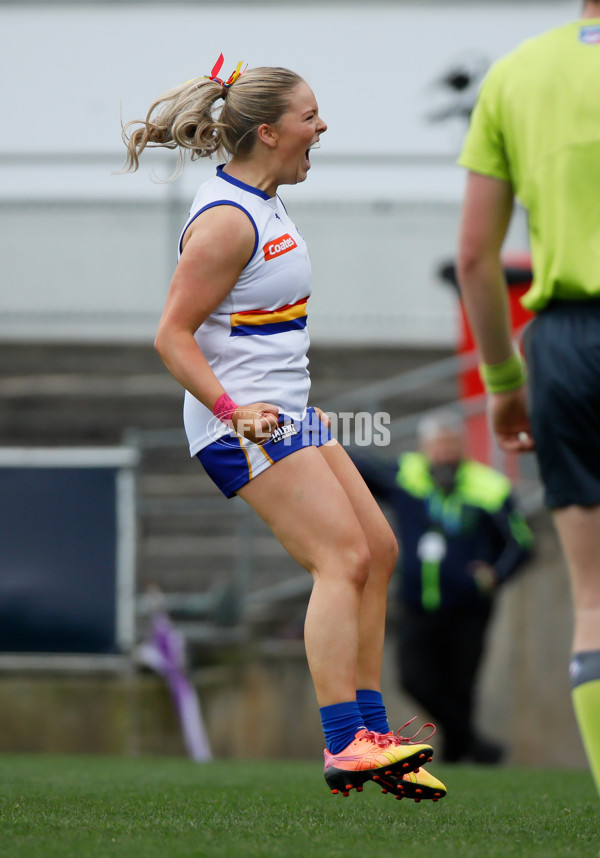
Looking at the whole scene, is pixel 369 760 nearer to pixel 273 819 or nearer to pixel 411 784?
pixel 411 784

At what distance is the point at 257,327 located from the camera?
3357mm

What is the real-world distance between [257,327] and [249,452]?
345mm

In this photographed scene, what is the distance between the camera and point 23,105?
13234mm

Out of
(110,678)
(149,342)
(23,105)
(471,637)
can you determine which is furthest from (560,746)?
(23,105)

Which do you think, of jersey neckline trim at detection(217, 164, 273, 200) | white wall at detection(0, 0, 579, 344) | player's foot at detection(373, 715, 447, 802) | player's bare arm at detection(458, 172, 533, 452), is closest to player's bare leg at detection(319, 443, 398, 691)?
player's foot at detection(373, 715, 447, 802)

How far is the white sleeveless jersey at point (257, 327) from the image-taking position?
3320mm

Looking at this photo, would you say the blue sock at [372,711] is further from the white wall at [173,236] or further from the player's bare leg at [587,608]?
the white wall at [173,236]

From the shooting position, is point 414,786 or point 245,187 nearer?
point 414,786

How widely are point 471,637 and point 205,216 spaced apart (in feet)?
16.4

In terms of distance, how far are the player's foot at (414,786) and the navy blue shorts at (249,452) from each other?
84 centimetres

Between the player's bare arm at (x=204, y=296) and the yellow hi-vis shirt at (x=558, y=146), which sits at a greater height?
the yellow hi-vis shirt at (x=558, y=146)

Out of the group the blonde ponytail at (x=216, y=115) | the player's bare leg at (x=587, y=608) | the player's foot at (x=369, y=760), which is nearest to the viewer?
the player's bare leg at (x=587, y=608)

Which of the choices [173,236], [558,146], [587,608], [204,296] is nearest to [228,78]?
[204,296]

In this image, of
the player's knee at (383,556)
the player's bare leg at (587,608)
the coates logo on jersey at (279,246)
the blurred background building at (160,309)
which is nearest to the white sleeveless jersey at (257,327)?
the coates logo on jersey at (279,246)
